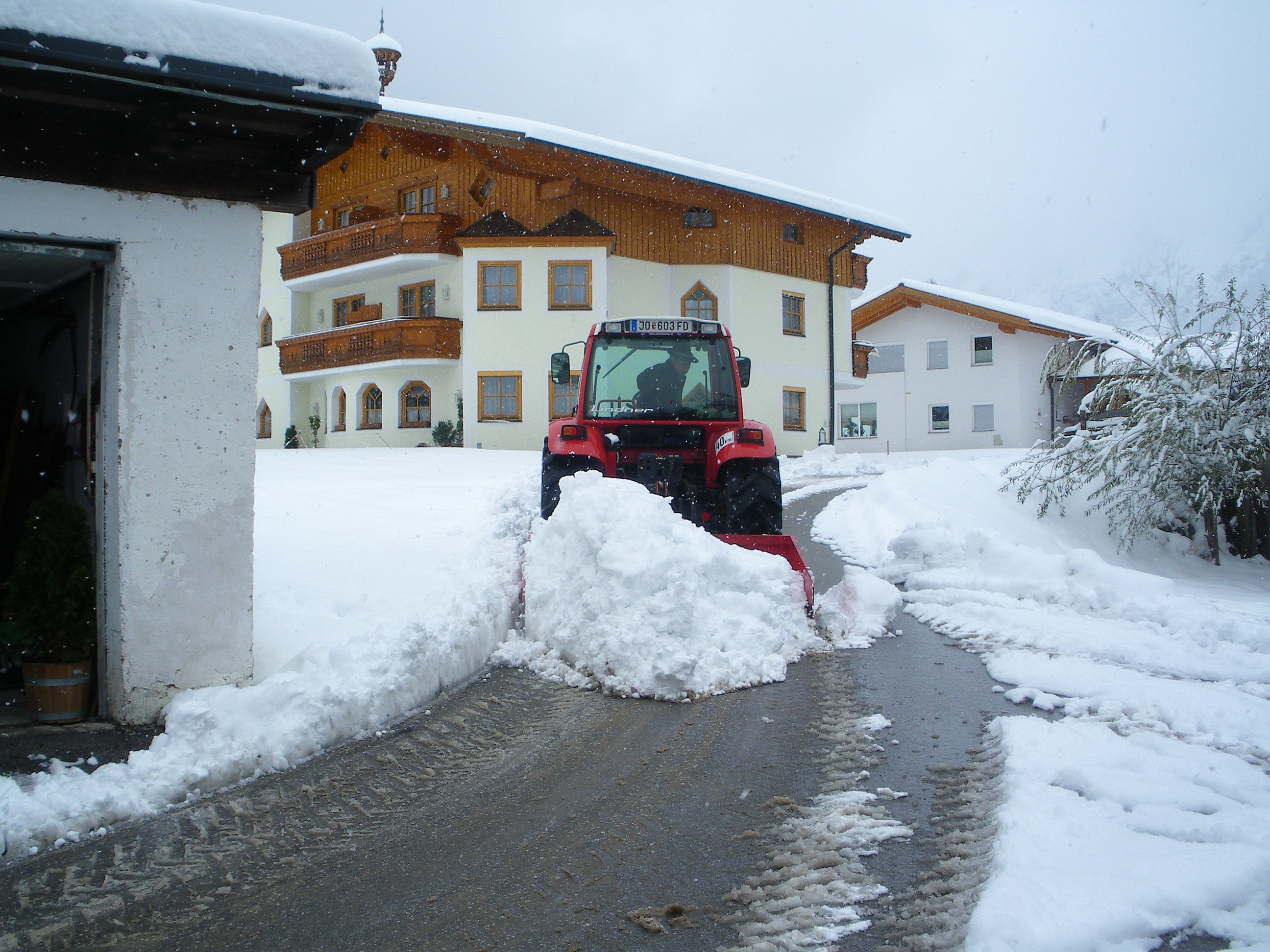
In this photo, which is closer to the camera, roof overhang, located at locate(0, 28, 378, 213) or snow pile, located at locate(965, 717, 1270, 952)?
snow pile, located at locate(965, 717, 1270, 952)

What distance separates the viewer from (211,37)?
4.29 metres

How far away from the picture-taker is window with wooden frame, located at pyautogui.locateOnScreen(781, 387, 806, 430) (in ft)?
88.3

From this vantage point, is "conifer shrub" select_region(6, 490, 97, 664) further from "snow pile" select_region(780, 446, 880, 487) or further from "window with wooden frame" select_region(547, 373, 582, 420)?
"window with wooden frame" select_region(547, 373, 582, 420)

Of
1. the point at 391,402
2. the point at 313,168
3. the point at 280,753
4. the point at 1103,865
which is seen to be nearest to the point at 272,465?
the point at 391,402

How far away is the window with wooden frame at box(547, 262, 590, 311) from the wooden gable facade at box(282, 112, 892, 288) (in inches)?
51.7

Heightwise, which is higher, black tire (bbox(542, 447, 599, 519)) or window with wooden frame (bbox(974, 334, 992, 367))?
window with wooden frame (bbox(974, 334, 992, 367))

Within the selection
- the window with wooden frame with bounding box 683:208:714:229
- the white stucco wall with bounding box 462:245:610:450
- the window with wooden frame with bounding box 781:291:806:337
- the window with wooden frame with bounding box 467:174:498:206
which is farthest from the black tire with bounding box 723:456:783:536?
the window with wooden frame with bounding box 781:291:806:337

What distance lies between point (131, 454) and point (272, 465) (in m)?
13.4

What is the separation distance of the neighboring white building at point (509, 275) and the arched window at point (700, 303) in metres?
0.04

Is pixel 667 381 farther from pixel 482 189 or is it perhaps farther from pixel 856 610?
pixel 482 189

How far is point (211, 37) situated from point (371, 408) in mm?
22852

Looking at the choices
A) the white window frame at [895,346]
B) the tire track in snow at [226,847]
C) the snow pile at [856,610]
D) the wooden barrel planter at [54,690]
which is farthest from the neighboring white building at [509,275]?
the tire track in snow at [226,847]

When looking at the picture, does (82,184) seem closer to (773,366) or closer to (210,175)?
(210,175)

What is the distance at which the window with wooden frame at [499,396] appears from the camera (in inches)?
934
